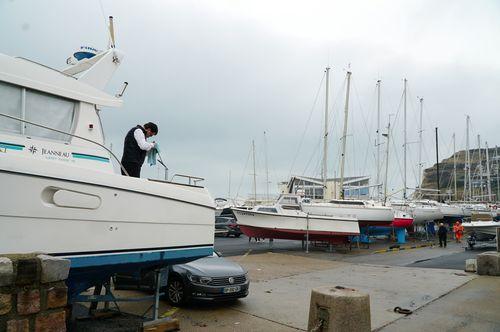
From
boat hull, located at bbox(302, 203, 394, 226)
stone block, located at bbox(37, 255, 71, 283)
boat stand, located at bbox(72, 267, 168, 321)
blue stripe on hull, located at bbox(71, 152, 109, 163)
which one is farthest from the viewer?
boat hull, located at bbox(302, 203, 394, 226)

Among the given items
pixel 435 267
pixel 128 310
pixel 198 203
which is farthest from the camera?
pixel 435 267

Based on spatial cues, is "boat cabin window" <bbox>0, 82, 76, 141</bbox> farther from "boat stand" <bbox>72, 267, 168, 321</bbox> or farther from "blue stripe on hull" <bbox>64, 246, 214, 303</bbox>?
"boat stand" <bbox>72, 267, 168, 321</bbox>

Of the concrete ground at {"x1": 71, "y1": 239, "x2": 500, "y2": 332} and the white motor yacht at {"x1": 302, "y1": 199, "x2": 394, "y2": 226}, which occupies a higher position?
the white motor yacht at {"x1": 302, "y1": 199, "x2": 394, "y2": 226}

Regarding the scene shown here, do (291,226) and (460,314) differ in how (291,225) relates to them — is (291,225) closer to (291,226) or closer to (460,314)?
(291,226)

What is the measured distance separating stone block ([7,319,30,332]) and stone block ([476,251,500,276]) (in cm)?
1297

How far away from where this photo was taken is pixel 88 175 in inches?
191

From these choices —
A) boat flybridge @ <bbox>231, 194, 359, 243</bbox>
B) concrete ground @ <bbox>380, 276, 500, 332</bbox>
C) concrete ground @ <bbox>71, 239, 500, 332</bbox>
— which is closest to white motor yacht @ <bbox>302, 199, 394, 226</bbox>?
boat flybridge @ <bbox>231, 194, 359, 243</bbox>

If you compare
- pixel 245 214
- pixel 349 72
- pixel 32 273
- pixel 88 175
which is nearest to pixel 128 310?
pixel 88 175

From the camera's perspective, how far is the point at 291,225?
22125 mm

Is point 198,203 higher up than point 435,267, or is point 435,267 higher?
point 198,203

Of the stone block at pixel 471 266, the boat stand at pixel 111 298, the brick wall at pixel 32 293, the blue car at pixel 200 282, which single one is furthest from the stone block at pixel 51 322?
the stone block at pixel 471 266

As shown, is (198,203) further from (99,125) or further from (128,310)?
(128,310)

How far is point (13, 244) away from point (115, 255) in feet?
4.02

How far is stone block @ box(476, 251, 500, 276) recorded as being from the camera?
1236cm
